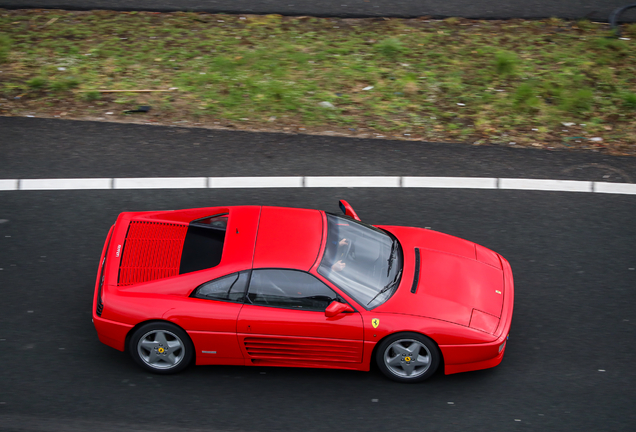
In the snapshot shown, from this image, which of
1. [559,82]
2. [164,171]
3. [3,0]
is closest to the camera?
[164,171]

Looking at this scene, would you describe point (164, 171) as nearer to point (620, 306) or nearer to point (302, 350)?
point (302, 350)

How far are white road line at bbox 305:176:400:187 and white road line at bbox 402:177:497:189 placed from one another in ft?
0.63

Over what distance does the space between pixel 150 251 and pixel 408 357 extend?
2.53 metres

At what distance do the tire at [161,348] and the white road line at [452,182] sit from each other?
4.08 meters

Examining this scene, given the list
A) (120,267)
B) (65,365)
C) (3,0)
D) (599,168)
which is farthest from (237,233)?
(3,0)

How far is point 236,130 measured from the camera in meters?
9.46

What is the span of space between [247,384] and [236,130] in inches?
193

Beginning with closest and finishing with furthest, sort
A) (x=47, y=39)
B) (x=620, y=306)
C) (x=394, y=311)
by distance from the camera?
(x=394, y=311) → (x=620, y=306) → (x=47, y=39)

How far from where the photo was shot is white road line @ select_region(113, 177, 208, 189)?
8.24m

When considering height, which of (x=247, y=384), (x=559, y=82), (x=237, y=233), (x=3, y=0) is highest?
(x=3, y=0)

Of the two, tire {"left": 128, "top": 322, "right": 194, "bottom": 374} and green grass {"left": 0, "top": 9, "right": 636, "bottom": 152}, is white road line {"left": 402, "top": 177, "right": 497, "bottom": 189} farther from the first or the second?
tire {"left": 128, "top": 322, "right": 194, "bottom": 374}

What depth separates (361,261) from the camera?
5633 millimetres

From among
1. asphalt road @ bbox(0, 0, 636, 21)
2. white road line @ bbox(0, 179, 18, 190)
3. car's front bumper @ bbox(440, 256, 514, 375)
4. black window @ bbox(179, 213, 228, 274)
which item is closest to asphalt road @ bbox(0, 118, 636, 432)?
white road line @ bbox(0, 179, 18, 190)

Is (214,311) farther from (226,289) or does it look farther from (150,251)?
(150,251)
